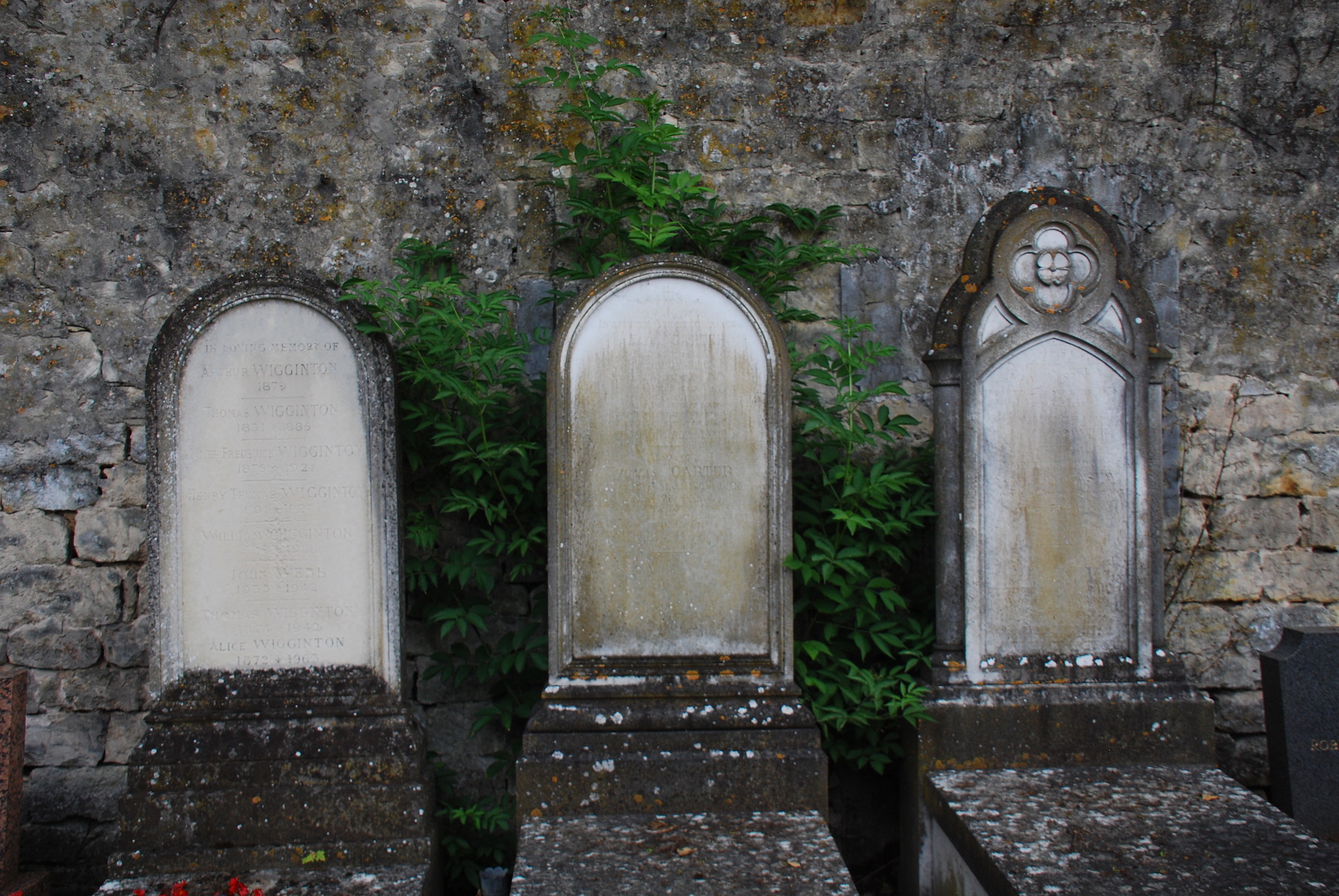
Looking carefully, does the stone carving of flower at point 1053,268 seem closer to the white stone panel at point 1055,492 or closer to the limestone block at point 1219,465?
the white stone panel at point 1055,492

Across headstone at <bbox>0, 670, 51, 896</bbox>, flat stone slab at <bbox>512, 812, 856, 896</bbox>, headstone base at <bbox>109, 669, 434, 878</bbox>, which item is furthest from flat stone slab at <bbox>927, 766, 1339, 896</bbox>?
headstone at <bbox>0, 670, 51, 896</bbox>

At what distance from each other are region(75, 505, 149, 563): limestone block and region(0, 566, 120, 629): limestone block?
0.06 m

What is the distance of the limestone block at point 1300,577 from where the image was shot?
352cm

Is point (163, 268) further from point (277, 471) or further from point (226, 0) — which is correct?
point (277, 471)

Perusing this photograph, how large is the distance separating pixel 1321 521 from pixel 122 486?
15.9ft

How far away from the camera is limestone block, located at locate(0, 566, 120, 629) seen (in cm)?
334

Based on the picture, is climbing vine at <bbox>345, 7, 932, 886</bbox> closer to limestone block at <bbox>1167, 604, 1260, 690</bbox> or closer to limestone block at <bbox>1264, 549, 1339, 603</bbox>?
limestone block at <bbox>1167, 604, 1260, 690</bbox>

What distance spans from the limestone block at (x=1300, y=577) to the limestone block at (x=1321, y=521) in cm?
7

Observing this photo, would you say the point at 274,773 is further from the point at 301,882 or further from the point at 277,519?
the point at 277,519

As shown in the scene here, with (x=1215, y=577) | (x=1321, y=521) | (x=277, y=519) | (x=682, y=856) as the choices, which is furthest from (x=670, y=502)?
(x=1321, y=521)

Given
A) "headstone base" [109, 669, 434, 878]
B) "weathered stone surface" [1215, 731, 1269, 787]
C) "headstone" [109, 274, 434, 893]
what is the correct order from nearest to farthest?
"headstone base" [109, 669, 434, 878] < "headstone" [109, 274, 434, 893] < "weathered stone surface" [1215, 731, 1269, 787]

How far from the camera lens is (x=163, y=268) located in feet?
11.2

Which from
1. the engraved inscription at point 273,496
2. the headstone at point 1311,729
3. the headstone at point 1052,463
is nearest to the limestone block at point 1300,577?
the headstone at point 1311,729

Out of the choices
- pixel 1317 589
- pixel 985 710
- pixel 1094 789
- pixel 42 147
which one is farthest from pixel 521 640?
pixel 1317 589
